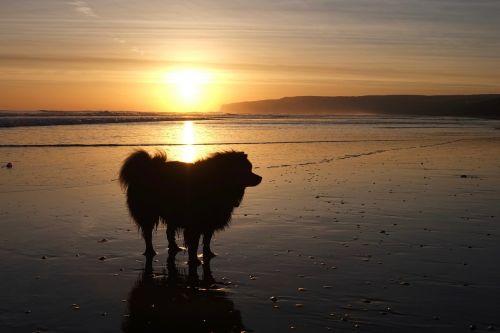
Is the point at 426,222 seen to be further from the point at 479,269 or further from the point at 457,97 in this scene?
the point at 457,97

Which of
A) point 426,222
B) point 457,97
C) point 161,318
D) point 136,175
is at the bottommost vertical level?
point 161,318

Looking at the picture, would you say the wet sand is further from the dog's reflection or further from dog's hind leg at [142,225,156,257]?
dog's hind leg at [142,225,156,257]

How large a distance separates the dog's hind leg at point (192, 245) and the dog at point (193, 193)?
13 millimetres

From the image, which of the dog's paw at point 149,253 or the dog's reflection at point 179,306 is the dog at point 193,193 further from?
the dog's reflection at point 179,306

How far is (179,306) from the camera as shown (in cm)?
579

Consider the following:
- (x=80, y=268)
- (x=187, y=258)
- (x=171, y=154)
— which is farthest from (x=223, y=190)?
(x=171, y=154)

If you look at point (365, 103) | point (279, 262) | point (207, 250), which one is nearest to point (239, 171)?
point (207, 250)

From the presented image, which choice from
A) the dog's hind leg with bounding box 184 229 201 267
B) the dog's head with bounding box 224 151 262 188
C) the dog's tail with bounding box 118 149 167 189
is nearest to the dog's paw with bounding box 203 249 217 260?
the dog's hind leg with bounding box 184 229 201 267

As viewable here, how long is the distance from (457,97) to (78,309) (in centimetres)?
16710

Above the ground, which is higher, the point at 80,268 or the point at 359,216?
the point at 359,216

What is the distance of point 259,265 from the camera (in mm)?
7059

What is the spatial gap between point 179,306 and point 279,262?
1751 mm

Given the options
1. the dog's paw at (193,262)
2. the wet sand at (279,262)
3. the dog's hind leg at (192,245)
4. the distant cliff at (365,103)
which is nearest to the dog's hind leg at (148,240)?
the wet sand at (279,262)

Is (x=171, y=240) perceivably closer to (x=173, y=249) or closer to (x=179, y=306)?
(x=173, y=249)
